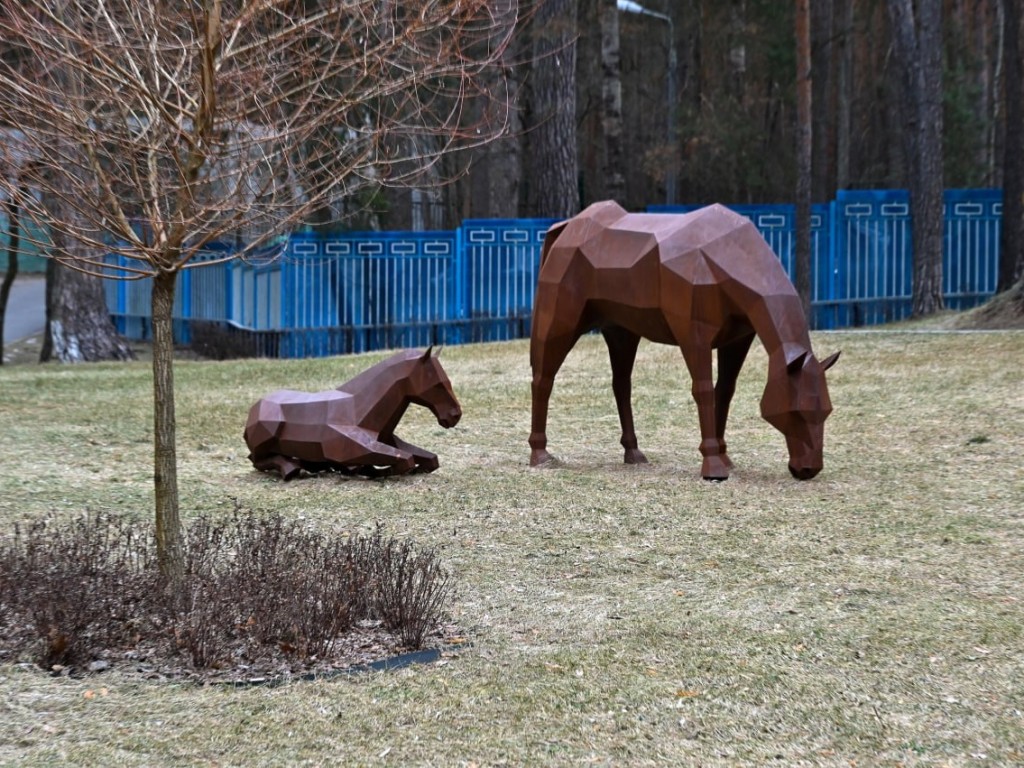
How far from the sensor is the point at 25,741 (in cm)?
458

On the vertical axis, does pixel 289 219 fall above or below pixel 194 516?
above

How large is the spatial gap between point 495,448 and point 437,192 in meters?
21.8

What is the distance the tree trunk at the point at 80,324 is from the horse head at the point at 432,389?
13734 mm

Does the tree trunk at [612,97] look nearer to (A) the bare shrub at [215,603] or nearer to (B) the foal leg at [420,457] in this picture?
(B) the foal leg at [420,457]

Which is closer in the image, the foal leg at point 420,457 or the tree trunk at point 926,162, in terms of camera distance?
the foal leg at point 420,457

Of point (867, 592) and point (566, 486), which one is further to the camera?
point (566, 486)

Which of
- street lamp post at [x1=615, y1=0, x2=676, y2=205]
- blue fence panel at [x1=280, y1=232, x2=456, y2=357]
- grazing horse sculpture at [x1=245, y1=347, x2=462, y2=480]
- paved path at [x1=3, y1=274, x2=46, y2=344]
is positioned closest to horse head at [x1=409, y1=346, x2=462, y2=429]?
grazing horse sculpture at [x1=245, y1=347, x2=462, y2=480]

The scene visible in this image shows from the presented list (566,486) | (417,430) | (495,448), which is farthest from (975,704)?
(417,430)

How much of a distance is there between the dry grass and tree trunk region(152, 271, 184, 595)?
93 cm

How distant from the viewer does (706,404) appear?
9.46 metres

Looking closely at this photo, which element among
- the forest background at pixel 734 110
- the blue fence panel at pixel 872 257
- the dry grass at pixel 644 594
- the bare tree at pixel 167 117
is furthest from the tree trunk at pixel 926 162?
the bare tree at pixel 167 117

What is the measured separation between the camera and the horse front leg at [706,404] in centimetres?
930

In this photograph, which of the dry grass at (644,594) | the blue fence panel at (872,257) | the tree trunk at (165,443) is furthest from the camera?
the blue fence panel at (872,257)

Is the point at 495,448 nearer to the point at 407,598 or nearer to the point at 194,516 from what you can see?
the point at 194,516
